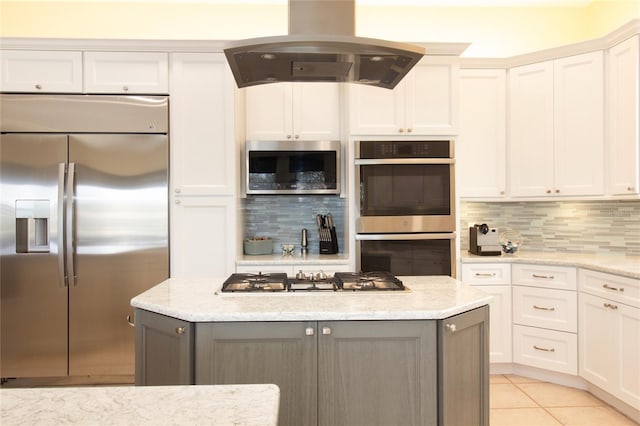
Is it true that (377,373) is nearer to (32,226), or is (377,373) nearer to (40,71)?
(32,226)

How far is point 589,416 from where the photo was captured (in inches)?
108

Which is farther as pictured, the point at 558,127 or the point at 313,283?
the point at 558,127

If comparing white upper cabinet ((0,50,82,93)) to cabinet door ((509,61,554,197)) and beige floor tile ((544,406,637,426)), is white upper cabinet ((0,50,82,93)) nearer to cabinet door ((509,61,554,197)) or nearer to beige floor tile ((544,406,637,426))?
cabinet door ((509,61,554,197))

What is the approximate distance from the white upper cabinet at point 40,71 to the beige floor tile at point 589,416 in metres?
4.00

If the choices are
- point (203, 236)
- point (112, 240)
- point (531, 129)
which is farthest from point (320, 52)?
point (531, 129)

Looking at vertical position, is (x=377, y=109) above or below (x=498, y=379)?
above

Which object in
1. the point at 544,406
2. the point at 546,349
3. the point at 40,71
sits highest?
the point at 40,71

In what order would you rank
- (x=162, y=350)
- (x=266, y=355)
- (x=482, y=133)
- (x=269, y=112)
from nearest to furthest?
1. (x=266, y=355)
2. (x=162, y=350)
3. (x=269, y=112)
4. (x=482, y=133)

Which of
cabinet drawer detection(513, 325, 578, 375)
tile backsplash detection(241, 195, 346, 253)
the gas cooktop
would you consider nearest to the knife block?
tile backsplash detection(241, 195, 346, 253)

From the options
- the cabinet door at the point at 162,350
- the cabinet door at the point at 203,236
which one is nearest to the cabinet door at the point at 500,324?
the cabinet door at the point at 203,236

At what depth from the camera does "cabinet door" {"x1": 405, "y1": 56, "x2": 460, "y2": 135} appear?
3.33 metres

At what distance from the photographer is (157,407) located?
2.90 feet

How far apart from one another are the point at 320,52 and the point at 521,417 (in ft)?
8.30

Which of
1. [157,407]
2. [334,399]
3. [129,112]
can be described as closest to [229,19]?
[129,112]
